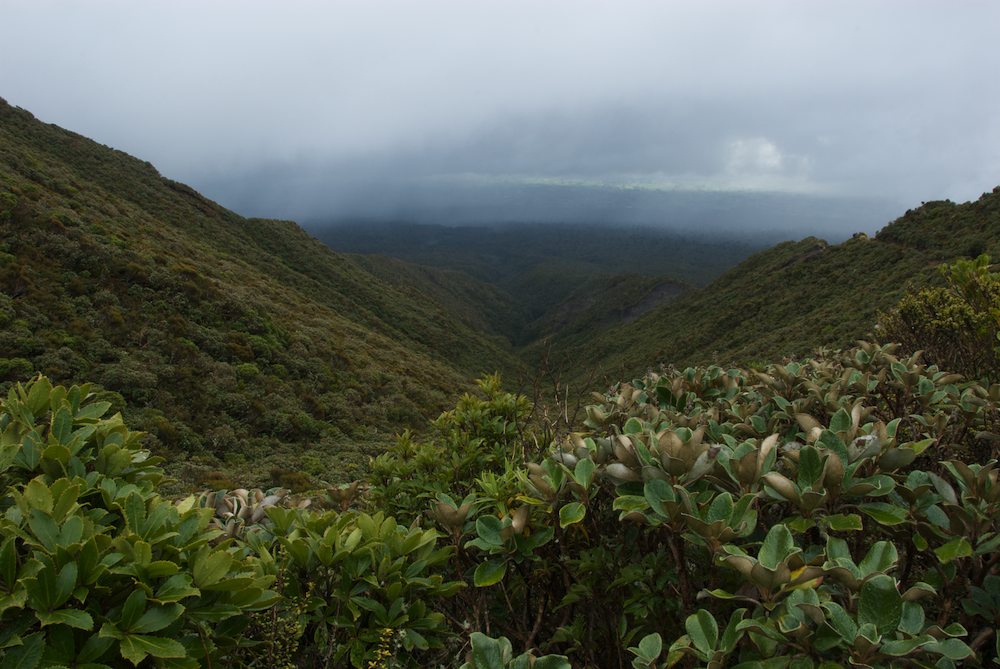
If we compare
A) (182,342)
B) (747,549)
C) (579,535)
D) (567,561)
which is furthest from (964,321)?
(182,342)

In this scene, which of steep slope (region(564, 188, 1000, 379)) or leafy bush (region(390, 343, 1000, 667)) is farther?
steep slope (region(564, 188, 1000, 379))

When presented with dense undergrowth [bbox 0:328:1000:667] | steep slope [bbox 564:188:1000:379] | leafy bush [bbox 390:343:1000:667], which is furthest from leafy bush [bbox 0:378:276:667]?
steep slope [bbox 564:188:1000:379]

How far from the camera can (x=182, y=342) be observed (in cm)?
2477

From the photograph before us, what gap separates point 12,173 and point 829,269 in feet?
236

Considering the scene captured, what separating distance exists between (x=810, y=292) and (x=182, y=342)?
183ft

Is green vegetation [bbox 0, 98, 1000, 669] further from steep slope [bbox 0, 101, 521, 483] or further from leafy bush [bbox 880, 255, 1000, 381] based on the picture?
steep slope [bbox 0, 101, 521, 483]

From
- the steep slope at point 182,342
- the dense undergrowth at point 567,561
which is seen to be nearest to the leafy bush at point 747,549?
the dense undergrowth at point 567,561

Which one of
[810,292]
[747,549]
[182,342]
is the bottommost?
[182,342]

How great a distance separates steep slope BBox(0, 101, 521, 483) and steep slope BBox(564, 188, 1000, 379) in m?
12.9

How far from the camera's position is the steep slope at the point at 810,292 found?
3522cm

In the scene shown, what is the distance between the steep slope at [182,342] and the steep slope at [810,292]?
12916 mm

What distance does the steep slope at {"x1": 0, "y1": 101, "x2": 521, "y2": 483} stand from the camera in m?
20.5

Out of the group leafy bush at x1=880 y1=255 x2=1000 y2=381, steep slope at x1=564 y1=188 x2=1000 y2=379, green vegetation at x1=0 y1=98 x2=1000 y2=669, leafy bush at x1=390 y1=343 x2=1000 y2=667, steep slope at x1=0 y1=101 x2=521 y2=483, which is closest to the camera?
leafy bush at x1=390 y1=343 x2=1000 y2=667

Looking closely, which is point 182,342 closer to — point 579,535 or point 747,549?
point 579,535
